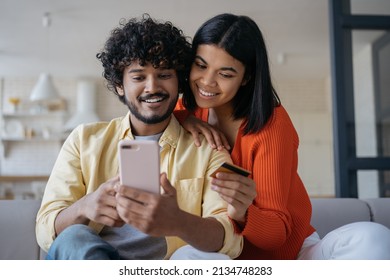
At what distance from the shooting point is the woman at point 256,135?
1.07 metres

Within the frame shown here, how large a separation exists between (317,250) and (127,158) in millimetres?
579

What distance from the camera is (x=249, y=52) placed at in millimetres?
1182

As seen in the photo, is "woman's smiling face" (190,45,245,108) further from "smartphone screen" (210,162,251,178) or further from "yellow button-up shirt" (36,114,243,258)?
"smartphone screen" (210,162,251,178)

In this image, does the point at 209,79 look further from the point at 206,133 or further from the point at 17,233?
the point at 17,233

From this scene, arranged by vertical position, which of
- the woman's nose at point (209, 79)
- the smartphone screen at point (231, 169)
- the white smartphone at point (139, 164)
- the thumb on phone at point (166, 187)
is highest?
the woman's nose at point (209, 79)

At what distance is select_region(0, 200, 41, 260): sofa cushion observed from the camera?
1.25m

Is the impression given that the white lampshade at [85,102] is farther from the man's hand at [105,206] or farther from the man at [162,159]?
the man's hand at [105,206]

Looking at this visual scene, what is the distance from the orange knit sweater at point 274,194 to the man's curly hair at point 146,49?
0.60 ft

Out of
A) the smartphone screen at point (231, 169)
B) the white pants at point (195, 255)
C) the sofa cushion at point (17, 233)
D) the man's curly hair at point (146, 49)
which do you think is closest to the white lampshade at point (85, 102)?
the sofa cushion at point (17, 233)

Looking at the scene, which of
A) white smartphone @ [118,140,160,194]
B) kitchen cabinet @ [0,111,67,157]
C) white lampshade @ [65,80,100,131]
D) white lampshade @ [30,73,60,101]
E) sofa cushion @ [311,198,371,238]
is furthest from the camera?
kitchen cabinet @ [0,111,67,157]

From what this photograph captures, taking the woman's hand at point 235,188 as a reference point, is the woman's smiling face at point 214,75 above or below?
above

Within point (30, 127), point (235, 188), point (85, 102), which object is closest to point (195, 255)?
point (235, 188)

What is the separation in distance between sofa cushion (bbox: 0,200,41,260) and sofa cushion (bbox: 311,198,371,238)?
0.82 m

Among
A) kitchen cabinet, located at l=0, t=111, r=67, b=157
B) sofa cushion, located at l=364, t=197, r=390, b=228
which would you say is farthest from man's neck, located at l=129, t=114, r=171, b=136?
kitchen cabinet, located at l=0, t=111, r=67, b=157
